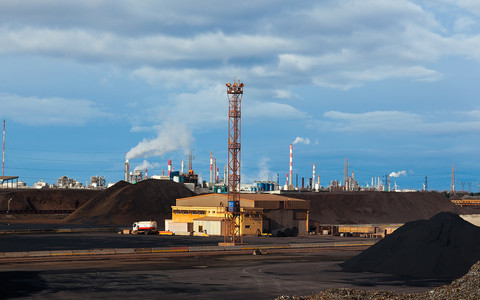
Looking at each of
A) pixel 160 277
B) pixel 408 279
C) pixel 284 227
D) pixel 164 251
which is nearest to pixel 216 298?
pixel 160 277

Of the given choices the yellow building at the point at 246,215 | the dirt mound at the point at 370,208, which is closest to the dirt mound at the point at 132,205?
the yellow building at the point at 246,215

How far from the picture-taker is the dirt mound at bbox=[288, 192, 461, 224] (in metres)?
173

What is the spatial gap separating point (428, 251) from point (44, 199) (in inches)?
6343

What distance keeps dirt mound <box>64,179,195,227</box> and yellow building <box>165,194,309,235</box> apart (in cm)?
2947

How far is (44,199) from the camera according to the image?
19162 centimetres

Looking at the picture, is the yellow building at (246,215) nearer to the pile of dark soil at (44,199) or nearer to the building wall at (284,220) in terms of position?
the building wall at (284,220)

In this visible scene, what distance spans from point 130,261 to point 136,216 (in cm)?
8870

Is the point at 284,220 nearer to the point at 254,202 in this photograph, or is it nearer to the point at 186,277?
the point at 254,202

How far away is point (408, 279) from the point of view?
46.2 meters

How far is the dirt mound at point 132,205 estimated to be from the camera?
477ft

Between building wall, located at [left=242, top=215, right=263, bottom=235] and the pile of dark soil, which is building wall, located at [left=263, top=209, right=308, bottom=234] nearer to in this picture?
building wall, located at [left=242, top=215, right=263, bottom=235]

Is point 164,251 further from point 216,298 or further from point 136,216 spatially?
point 136,216

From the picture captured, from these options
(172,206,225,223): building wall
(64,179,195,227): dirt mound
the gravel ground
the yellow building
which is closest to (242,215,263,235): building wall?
the yellow building

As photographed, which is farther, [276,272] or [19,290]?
[276,272]
